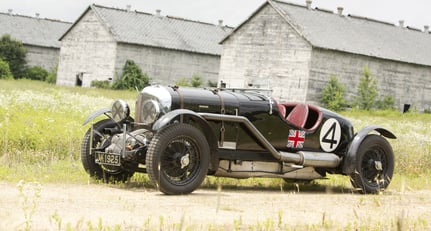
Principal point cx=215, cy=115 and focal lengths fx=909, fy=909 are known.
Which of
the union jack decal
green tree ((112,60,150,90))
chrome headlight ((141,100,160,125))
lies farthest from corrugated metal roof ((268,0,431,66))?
chrome headlight ((141,100,160,125))

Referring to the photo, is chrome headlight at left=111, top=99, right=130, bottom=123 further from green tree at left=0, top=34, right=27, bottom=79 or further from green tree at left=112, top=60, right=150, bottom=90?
green tree at left=0, top=34, right=27, bottom=79

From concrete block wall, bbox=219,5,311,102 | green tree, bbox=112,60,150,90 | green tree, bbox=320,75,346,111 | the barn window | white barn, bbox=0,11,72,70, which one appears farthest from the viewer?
white barn, bbox=0,11,72,70

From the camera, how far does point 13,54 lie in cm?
7331

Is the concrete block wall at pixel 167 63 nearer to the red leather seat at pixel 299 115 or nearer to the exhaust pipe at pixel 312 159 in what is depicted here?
the red leather seat at pixel 299 115

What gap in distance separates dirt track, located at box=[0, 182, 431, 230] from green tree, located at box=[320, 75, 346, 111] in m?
34.8

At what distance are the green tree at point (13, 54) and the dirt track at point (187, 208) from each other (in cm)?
6288

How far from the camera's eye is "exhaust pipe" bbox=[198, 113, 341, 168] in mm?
12202

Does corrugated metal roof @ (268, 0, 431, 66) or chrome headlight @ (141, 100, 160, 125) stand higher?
corrugated metal roof @ (268, 0, 431, 66)

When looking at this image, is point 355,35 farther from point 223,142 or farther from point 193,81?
point 223,142

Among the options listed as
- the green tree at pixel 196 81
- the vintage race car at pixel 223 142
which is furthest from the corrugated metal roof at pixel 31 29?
the vintage race car at pixel 223 142

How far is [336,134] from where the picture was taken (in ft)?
45.6

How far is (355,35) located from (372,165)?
39.0 m

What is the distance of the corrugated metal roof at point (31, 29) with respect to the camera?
79000 mm

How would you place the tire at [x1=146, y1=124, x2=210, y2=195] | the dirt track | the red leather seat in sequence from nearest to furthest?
the dirt track < the tire at [x1=146, y1=124, x2=210, y2=195] < the red leather seat
